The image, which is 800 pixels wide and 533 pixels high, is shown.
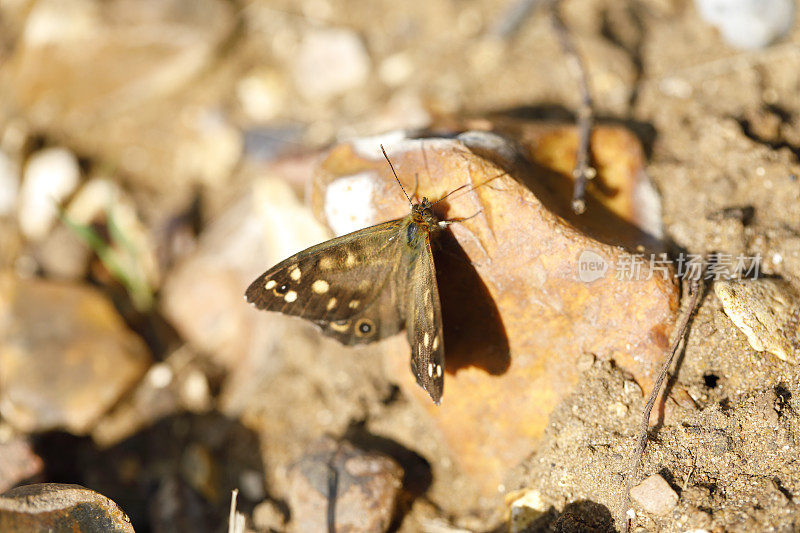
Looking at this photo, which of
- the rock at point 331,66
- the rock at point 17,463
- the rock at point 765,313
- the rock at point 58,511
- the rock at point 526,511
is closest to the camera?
the rock at point 58,511

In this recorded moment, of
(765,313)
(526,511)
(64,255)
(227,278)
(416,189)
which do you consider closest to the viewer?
(765,313)

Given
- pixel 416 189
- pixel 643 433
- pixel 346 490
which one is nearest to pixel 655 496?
pixel 643 433

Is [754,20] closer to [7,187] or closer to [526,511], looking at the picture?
[526,511]

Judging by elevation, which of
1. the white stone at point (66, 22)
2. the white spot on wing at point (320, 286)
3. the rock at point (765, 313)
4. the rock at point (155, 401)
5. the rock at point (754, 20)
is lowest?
the rock at point (155, 401)

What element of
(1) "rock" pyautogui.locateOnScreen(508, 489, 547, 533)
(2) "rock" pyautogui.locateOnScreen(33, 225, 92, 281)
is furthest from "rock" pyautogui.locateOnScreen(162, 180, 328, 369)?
(1) "rock" pyautogui.locateOnScreen(508, 489, 547, 533)

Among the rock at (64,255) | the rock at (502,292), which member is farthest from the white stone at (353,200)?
the rock at (64,255)

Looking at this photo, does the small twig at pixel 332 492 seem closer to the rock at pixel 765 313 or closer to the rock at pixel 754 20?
the rock at pixel 765 313

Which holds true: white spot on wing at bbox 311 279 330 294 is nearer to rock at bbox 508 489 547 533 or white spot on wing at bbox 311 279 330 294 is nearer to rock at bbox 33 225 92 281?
rock at bbox 508 489 547 533
